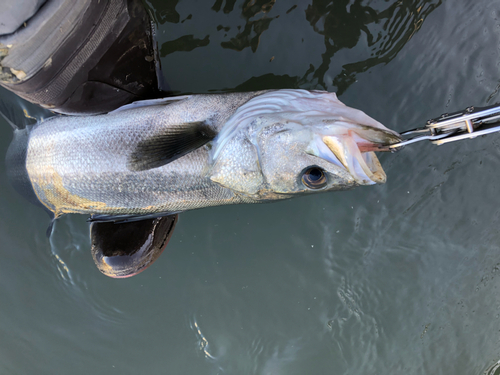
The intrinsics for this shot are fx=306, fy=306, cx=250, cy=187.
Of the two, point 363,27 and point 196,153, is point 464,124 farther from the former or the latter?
point 363,27

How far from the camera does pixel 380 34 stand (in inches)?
115

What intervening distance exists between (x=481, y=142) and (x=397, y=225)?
1.34m

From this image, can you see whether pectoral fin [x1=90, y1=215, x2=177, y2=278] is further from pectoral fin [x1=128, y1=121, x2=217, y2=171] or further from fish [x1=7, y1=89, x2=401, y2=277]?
pectoral fin [x1=128, y1=121, x2=217, y2=171]

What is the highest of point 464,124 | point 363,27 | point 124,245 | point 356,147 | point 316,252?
point 363,27

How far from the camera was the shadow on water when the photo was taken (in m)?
2.76

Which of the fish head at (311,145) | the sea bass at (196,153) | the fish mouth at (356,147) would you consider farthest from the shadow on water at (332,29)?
the fish mouth at (356,147)

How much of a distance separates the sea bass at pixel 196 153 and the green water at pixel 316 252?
34.0 inches

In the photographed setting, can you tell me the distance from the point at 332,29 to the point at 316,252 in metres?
2.34

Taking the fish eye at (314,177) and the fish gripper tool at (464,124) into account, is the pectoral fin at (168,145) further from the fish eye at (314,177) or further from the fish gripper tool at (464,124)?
the fish gripper tool at (464,124)

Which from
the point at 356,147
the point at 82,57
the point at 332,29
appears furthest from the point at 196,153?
the point at 332,29

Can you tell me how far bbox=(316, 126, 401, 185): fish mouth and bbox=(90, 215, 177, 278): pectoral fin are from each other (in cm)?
163

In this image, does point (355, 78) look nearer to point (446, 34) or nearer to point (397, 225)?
point (446, 34)

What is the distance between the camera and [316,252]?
3561 mm

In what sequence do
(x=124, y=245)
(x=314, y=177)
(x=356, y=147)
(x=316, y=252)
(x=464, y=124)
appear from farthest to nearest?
(x=316, y=252) < (x=124, y=245) < (x=314, y=177) < (x=356, y=147) < (x=464, y=124)
